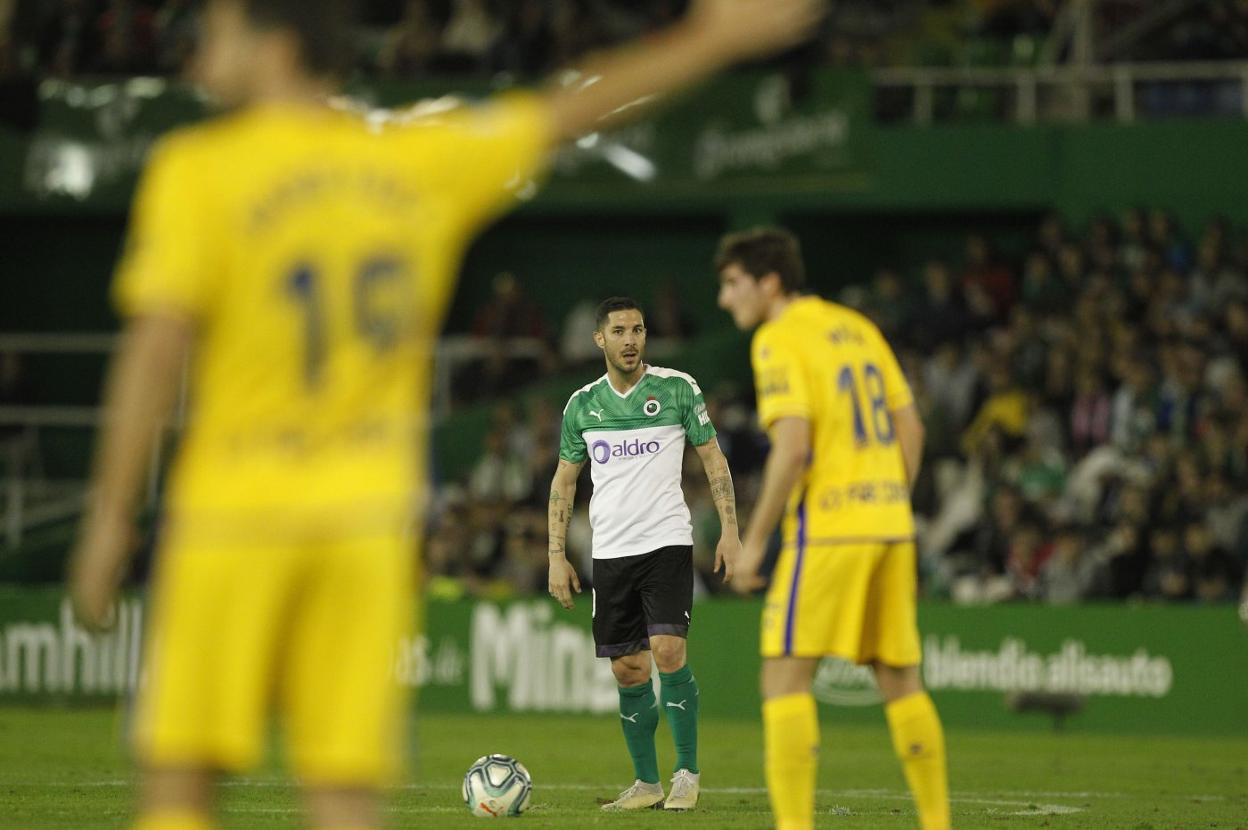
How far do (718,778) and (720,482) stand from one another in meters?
2.83

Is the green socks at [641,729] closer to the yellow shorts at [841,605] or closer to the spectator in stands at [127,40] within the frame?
the yellow shorts at [841,605]

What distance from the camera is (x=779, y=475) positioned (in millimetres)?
7004

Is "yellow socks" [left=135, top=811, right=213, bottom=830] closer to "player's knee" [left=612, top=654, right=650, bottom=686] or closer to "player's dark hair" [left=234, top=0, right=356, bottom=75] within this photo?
"player's dark hair" [left=234, top=0, right=356, bottom=75]

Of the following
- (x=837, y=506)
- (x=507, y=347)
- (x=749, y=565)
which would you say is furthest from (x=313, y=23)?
(x=507, y=347)

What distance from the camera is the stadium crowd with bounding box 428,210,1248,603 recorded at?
1897 cm

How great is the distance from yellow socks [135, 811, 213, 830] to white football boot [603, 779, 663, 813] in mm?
6449

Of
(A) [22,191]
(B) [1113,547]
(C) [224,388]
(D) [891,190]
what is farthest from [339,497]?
(A) [22,191]

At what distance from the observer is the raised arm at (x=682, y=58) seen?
4.25m

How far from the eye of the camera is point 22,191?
2598 centimetres

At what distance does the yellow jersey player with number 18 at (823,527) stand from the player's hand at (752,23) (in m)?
2.92

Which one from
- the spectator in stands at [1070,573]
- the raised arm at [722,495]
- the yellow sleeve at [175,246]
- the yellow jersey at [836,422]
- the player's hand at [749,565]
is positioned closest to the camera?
the yellow sleeve at [175,246]

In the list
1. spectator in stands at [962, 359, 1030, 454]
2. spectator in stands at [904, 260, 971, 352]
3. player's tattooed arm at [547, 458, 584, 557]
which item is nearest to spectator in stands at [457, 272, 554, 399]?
spectator in stands at [904, 260, 971, 352]

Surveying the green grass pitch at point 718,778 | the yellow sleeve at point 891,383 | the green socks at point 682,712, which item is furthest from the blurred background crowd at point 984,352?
the yellow sleeve at point 891,383

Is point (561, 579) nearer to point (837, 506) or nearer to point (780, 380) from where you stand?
point (837, 506)
